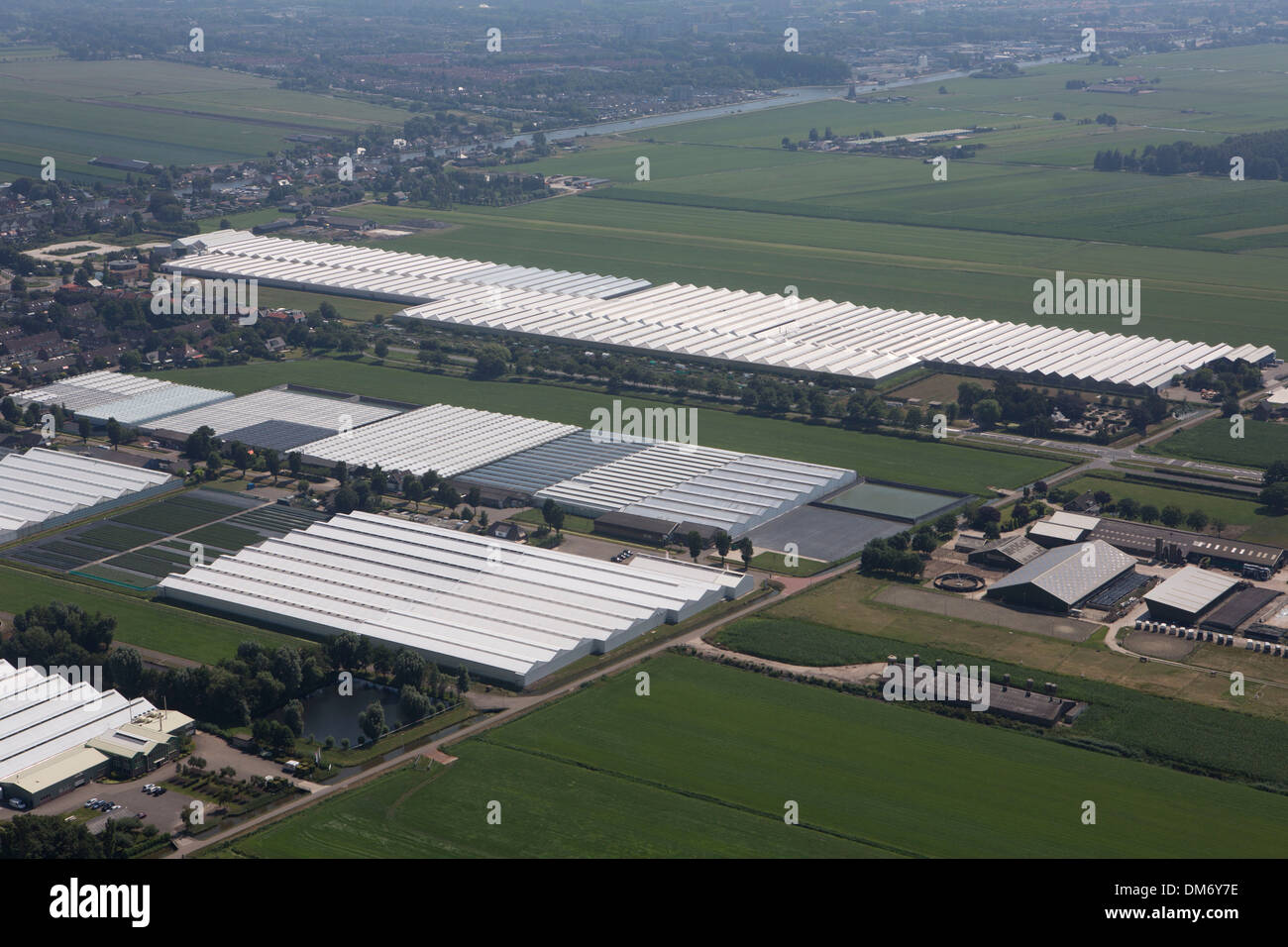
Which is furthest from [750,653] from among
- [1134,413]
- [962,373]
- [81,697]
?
[962,373]

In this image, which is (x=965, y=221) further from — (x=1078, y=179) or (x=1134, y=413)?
(x=1134, y=413)

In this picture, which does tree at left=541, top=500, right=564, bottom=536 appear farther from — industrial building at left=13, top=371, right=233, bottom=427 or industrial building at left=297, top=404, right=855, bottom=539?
industrial building at left=13, top=371, right=233, bottom=427

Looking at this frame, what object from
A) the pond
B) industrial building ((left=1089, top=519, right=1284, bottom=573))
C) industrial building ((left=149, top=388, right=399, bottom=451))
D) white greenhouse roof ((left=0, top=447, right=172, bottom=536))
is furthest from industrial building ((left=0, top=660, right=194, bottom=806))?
industrial building ((left=1089, top=519, right=1284, bottom=573))

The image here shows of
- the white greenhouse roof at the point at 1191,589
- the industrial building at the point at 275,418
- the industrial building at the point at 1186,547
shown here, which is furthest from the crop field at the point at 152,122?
the white greenhouse roof at the point at 1191,589

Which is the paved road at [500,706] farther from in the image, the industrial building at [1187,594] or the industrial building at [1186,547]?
the industrial building at [1187,594]

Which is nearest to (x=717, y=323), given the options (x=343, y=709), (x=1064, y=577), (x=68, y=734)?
(x=1064, y=577)
